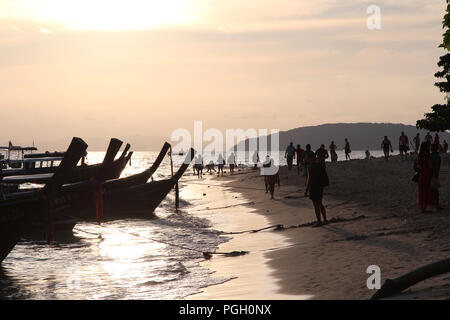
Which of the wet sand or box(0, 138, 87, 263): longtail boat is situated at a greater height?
box(0, 138, 87, 263): longtail boat

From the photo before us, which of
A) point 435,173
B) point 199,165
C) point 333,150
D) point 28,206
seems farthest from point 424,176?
point 199,165

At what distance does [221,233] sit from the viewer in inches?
706

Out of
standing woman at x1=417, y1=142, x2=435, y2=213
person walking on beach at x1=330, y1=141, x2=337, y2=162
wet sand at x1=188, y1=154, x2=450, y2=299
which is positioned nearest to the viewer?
wet sand at x1=188, y1=154, x2=450, y2=299

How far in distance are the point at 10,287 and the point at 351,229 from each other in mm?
8044

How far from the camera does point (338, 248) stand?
39.0 feet

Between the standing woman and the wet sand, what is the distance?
1.24ft

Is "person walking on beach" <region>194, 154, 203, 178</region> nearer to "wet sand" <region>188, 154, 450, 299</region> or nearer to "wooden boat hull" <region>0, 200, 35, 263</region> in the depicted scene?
"wet sand" <region>188, 154, 450, 299</region>

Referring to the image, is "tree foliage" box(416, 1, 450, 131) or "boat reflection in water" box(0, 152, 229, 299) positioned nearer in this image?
"boat reflection in water" box(0, 152, 229, 299)

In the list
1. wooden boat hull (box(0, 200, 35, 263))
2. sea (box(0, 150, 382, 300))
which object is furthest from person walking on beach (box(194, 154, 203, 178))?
wooden boat hull (box(0, 200, 35, 263))

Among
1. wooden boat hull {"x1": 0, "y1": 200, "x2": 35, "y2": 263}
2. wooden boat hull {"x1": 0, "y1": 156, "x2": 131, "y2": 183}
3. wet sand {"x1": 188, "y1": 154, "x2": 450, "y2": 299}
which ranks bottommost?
wet sand {"x1": 188, "y1": 154, "x2": 450, "y2": 299}

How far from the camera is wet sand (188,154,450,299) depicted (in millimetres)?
8891

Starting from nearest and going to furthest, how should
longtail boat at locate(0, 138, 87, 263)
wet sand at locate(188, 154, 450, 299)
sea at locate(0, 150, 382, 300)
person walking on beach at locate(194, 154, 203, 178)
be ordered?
wet sand at locate(188, 154, 450, 299), sea at locate(0, 150, 382, 300), longtail boat at locate(0, 138, 87, 263), person walking on beach at locate(194, 154, 203, 178)
